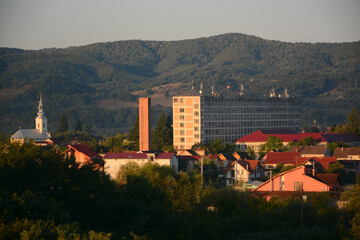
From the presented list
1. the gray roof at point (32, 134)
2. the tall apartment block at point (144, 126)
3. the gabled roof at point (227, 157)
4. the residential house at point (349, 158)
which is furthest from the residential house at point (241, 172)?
the gray roof at point (32, 134)

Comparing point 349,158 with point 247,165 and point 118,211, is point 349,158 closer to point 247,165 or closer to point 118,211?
point 247,165

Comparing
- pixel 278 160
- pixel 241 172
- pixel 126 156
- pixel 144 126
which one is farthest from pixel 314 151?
pixel 126 156

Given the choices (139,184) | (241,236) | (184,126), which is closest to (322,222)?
(241,236)

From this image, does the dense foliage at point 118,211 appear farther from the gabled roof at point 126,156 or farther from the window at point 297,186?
→ the gabled roof at point 126,156

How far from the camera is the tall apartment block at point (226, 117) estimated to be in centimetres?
16284

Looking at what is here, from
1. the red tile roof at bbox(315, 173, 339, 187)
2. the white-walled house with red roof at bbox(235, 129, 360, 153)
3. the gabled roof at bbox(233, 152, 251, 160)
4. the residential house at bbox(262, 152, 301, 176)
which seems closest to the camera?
the red tile roof at bbox(315, 173, 339, 187)

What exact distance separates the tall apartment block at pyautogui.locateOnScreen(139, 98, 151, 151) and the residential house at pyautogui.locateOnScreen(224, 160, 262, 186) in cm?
3257

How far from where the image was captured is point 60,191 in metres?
54.7

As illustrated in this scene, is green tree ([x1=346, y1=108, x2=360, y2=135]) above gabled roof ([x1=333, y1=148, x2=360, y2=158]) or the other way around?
above

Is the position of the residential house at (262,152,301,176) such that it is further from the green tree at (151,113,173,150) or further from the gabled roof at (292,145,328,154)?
the green tree at (151,113,173,150)

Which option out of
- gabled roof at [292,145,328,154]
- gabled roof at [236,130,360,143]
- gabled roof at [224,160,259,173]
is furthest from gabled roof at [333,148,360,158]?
gabled roof at [236,130,360,143]

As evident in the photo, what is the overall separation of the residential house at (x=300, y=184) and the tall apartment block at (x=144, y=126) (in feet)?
176

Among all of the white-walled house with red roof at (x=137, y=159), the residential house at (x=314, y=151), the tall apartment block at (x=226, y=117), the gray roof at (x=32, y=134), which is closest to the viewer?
the white-walled house with red roof at (x=137, y=159)

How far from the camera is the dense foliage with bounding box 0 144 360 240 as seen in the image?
48938 millimetres
